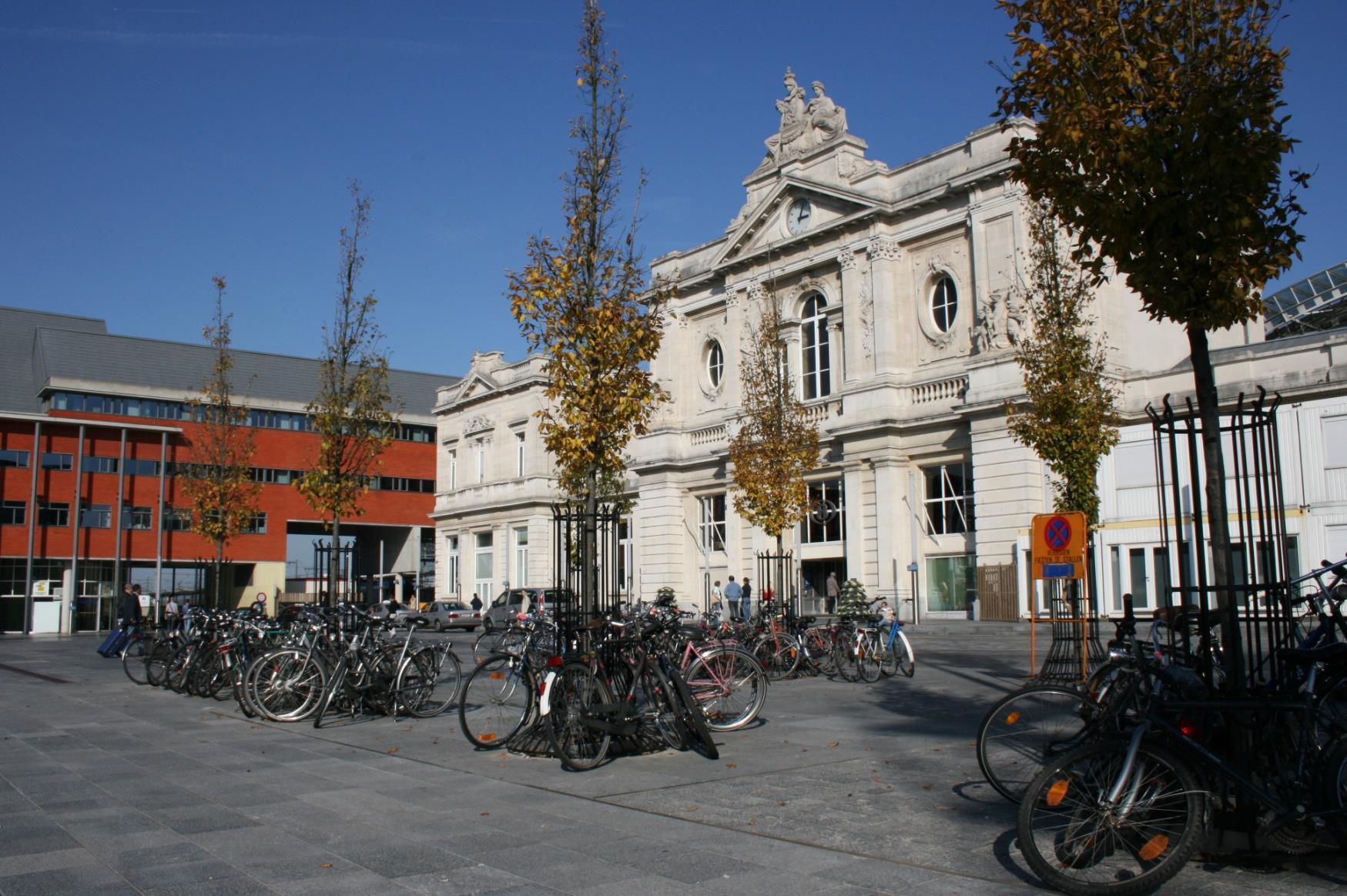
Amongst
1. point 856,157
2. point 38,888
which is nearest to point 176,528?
point 856,157

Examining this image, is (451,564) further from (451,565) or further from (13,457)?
(13,457)

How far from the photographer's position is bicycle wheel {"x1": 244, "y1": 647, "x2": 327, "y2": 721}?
12.9 m

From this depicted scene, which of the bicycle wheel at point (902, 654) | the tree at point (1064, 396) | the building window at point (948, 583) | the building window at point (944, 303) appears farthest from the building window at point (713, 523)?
the bicycle wheel at point (902, 654)

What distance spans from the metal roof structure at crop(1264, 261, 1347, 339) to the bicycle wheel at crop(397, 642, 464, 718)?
141ft

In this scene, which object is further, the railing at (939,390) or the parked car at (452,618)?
the parked car at (452,618)

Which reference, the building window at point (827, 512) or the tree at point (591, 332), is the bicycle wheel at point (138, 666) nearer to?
the tree at point (591, 332)

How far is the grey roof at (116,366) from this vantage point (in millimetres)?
59438

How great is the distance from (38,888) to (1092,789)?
5311 millimetres

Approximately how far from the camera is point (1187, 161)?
23.3 ft

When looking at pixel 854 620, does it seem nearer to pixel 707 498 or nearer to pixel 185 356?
pixel 707 498

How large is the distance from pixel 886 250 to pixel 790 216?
184 inches

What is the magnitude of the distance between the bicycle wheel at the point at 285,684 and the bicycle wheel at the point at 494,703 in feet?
9.72

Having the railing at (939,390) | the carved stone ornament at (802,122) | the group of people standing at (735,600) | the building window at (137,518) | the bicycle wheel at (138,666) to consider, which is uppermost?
the carved stone ornament at (802,122)

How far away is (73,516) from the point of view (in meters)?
51.9
